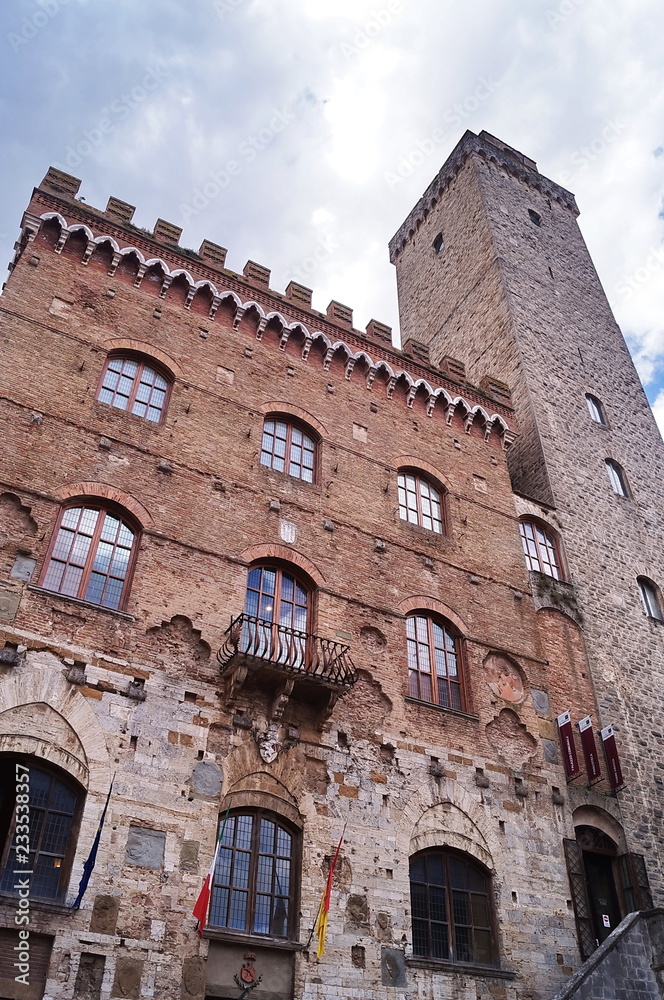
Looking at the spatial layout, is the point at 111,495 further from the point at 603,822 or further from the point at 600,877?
the point at 600,877

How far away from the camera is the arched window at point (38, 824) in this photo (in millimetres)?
10688

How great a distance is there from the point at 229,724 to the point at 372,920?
3.70 metres

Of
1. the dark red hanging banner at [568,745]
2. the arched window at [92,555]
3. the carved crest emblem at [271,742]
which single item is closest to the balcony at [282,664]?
the carved crest emblem at [271,742]

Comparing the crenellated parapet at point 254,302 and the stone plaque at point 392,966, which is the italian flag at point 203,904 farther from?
the crenellated parapet at point 254,302

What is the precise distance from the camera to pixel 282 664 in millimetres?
13211

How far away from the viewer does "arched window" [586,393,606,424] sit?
25.4 metres

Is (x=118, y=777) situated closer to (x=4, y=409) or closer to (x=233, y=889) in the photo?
(x=233, y=889)

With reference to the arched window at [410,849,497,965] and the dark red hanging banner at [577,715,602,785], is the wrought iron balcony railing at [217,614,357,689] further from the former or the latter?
the dark red hanging banner at [577,715,602,785]

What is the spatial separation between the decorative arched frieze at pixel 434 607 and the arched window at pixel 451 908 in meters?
4.54

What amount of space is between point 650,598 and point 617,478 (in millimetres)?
4037

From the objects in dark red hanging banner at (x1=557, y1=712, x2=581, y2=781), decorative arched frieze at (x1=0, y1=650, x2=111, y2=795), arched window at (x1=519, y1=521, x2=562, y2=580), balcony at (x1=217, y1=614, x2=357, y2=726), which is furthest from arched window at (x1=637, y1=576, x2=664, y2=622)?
decorative arched frieze at (x1=0, y1=650, x2=111, y2=795)

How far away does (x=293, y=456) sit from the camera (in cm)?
1756

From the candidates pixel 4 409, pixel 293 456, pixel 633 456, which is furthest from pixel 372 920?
pixel 633 456

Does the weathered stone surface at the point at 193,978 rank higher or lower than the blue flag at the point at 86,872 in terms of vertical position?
lower
